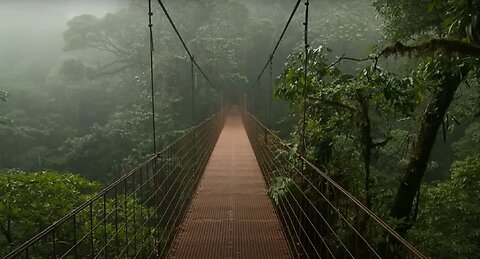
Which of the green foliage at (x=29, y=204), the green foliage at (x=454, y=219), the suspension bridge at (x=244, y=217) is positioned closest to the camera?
the suspension bridge at (x=244, y=217)

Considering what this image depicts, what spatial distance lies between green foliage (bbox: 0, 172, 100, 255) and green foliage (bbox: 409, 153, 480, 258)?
3.55 m

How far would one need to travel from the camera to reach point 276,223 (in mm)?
2865

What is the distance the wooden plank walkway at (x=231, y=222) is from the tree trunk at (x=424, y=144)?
47.1 inches

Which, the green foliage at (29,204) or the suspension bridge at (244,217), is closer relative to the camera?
the suspension bridge at (244,217)

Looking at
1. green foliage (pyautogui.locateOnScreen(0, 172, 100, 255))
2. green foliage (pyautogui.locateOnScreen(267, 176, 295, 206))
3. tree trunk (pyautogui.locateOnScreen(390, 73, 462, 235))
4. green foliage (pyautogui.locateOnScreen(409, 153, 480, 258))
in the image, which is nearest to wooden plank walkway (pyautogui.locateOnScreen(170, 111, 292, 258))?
green foliage (pyautogui.locateOnScreen(267, 176, 295, 206))

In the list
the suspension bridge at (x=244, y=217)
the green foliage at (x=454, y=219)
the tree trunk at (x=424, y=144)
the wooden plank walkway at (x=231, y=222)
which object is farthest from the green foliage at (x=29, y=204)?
the green foliage at (x=454, y=219)

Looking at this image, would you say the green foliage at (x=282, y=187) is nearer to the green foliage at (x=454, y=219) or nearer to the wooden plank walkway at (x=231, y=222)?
the wooden plank walkway at (x=231, y=222)

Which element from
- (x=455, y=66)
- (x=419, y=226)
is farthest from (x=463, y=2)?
(x=419, y=226)

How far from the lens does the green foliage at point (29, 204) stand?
4.21 metres

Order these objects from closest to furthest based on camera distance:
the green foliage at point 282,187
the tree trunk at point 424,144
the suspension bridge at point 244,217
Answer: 1. the suspension bridge at point 244,217
2. the green foliage at point 282,187
3. the tree trunk at point 424,144

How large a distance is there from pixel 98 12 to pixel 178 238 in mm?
25029

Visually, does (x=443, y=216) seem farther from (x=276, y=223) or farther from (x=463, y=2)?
(x=463, y=2)

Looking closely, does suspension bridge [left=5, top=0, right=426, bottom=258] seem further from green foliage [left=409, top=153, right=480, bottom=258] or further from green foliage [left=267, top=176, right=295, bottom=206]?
green foliage [left=409, top=153, right=480, bottom=258]

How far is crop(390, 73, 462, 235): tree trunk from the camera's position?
138 inches
